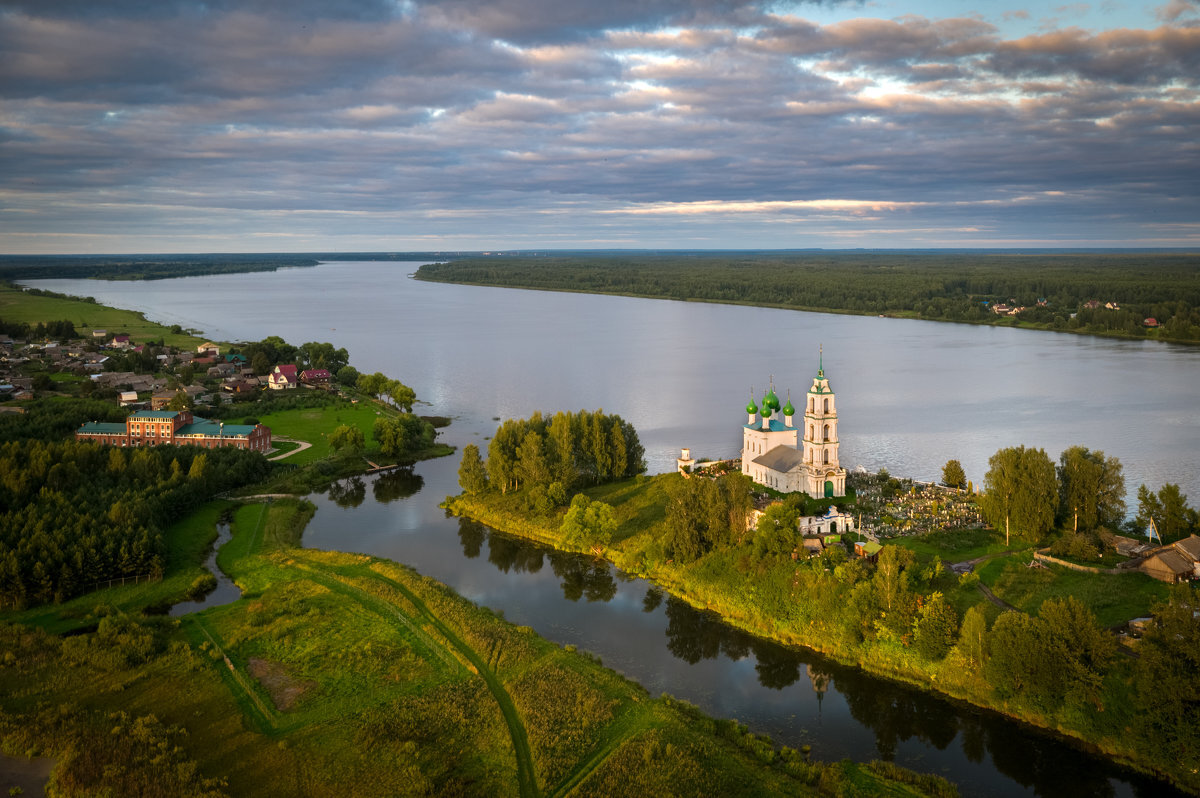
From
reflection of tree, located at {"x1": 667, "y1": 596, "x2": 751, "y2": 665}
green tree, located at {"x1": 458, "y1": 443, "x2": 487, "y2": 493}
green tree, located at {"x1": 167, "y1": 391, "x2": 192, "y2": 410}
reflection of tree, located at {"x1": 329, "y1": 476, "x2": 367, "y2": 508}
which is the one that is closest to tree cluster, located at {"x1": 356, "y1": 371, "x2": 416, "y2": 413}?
green tree, located at {"x1": 167, "y1": 391, "x2": 192, "y2": 410}

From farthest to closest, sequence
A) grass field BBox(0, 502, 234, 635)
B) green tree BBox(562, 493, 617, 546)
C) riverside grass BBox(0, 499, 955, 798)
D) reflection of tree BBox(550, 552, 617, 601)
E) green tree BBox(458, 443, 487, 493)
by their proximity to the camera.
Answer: green tree BBox(458, 443, 487, 493) → green tree BBox(562, 493, 617, 546) → reflection of tree BBox(550, 552, 617, 601) → grass field BBox(0, 502, 234, 635) → riverside grass BBox(0, 499, 955, 798)

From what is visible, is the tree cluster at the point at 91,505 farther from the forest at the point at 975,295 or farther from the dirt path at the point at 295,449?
the forest at the point at 975,295

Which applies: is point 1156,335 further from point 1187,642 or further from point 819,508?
point 1187,642

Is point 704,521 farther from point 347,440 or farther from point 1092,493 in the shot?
point 347,440

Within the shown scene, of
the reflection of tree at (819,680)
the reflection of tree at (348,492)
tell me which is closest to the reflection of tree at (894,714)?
the reflection of tree at (819,680)

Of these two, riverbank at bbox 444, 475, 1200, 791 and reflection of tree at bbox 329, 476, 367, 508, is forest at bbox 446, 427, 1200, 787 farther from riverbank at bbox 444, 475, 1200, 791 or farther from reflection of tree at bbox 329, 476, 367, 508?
reflection of tree at bbox 329, 476, 367, 508

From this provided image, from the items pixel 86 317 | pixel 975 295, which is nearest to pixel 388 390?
pixel 86 317
